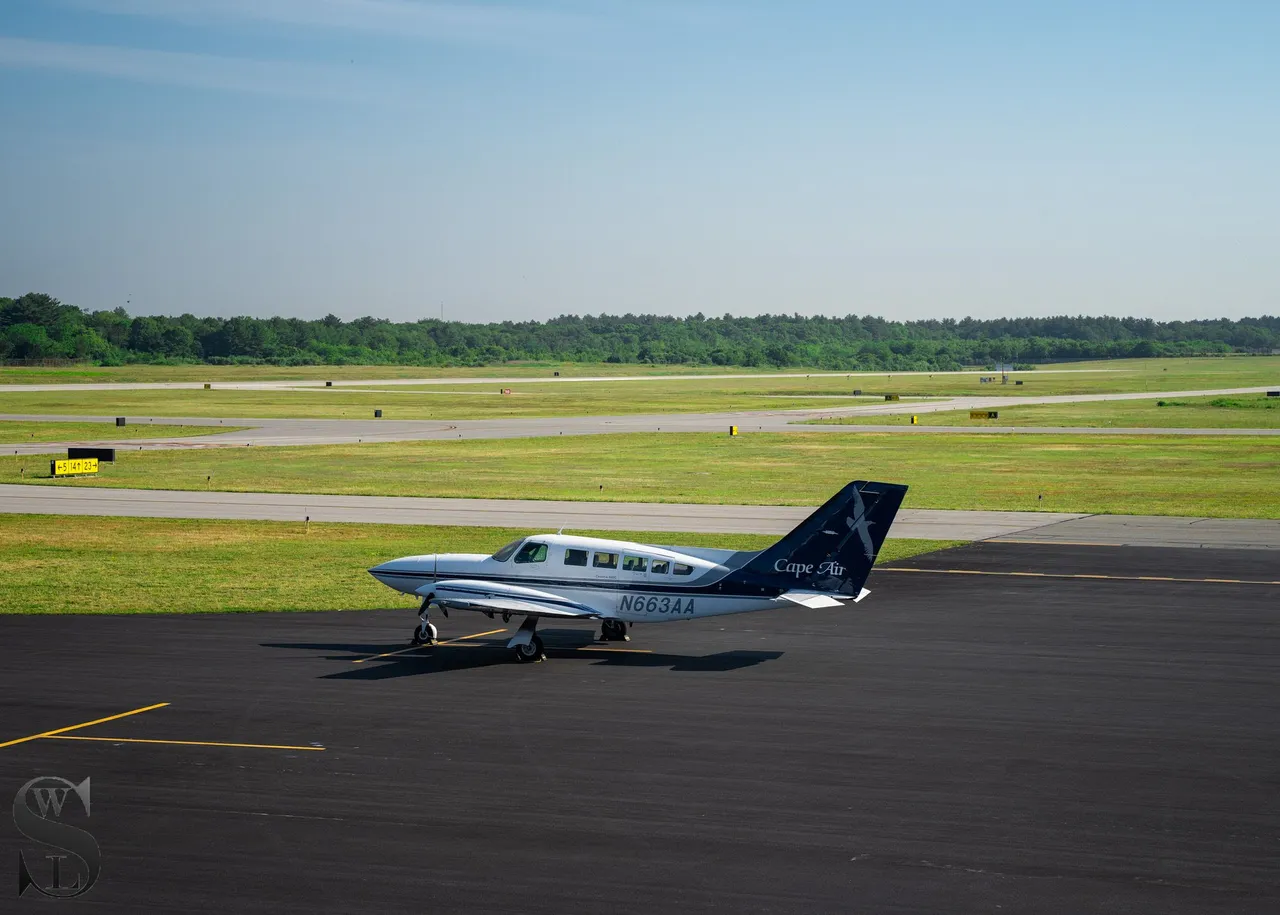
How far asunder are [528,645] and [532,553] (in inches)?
80.5

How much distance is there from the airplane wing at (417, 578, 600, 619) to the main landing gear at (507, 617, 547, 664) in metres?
0.46

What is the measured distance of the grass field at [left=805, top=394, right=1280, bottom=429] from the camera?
117 metres

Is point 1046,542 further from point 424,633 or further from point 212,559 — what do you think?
point 212,559

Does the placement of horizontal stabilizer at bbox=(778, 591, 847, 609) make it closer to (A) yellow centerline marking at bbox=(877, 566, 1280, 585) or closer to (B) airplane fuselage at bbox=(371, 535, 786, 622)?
(B) airplane fuselage at bbox=(371, 535, 786, 622)

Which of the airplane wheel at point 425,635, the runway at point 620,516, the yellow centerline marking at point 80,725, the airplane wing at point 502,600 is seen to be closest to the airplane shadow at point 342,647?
the airplane wheel at point 425,635

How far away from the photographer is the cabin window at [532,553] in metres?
30.9

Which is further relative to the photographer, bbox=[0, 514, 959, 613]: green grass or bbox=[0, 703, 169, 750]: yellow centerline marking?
bbox=[0, 514, 959, 613]: green grass

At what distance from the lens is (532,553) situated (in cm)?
3103

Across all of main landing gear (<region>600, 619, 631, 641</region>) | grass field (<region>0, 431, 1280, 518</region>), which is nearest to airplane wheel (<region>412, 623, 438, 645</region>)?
main landing gear (<region>600, 619, 631, 641</region>)

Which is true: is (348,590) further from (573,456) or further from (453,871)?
(573,456)

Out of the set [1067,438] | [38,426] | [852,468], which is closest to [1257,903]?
[852,468]

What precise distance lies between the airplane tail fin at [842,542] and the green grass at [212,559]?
13.2 metres

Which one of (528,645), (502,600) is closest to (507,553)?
(502,600)

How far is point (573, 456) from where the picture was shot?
281 feet
